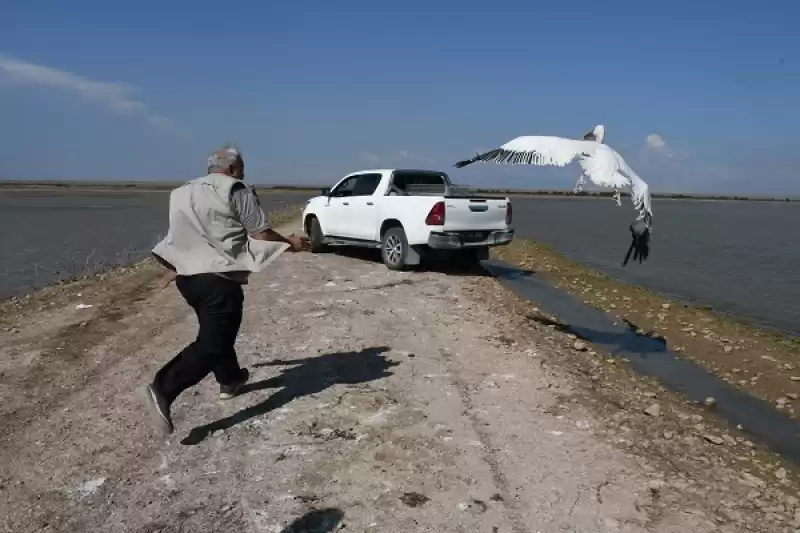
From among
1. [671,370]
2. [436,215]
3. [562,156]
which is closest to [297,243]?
[562,156]

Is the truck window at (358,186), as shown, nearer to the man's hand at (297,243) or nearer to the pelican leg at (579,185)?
the pelican leg at (579,185)

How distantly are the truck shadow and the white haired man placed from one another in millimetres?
8223

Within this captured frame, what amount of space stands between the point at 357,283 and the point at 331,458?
269 inches

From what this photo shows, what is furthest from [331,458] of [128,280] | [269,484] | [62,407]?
[128,280]

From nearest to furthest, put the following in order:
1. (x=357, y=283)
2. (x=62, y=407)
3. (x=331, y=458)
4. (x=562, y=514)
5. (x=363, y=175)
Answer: (x=562, y=514)
(x=331, y=458)
(x=62, y=407)
(x=357, y=283)
(x=363, y=175)

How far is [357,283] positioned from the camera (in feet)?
36.9

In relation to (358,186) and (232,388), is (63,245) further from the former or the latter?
(232,388)

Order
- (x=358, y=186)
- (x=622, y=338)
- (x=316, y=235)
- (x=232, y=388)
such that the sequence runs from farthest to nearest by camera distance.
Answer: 1. (x=316, y=235)
2. (x=358, y=186)
3. (x=622, y=338)
4. (x=232, y=388)

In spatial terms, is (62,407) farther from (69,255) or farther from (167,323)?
(69,255)

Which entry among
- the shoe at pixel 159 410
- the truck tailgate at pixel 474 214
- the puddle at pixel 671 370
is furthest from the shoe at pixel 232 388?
the truck tailgate at pixel 474 214

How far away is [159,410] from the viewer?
15.4 ft

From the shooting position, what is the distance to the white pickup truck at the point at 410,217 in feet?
39.2

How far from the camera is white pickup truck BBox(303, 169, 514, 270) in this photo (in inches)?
470

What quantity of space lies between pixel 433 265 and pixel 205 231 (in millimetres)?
9423
